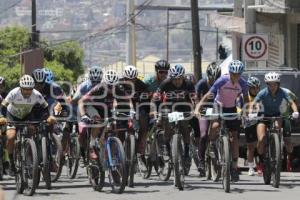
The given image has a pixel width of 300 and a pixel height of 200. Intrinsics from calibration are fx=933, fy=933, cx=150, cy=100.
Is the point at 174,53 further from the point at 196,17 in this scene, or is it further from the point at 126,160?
the point at 126,160

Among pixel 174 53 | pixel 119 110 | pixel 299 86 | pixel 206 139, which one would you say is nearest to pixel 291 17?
pixel 299 86

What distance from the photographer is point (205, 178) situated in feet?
49.8

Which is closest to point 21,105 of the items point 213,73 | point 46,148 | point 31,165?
point 46,148

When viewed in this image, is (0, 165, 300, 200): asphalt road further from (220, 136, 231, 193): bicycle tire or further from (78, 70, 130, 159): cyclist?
(78, 70, 130, 159): cyclist

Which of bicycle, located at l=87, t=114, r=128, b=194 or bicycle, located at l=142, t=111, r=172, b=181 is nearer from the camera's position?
bicycle, located at l=87, t=114, r=128, b=194

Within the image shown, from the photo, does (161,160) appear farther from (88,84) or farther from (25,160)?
(25,160)

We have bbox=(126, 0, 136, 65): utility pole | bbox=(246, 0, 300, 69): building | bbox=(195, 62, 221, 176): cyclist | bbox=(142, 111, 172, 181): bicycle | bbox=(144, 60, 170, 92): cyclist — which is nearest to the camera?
bbox=(142, 111, 172, 181): bicycle

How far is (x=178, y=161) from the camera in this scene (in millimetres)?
13117

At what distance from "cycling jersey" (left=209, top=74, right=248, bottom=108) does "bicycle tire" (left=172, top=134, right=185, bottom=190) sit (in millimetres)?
1035

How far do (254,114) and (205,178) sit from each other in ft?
5.62

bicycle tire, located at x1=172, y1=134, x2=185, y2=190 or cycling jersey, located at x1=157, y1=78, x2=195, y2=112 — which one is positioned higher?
cycling jersey, located at x1=157, y1=78, x2=195, y2=112

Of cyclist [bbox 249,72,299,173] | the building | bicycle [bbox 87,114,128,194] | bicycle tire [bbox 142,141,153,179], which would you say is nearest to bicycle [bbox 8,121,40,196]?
bicycle [bbox 87,114,128,194]

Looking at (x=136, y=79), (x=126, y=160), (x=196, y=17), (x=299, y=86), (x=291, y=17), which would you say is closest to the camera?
(x=126, y=160)

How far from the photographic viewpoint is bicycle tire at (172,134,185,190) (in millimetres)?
13077
